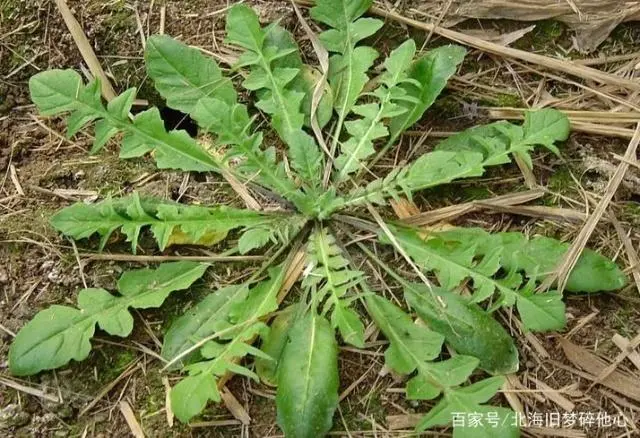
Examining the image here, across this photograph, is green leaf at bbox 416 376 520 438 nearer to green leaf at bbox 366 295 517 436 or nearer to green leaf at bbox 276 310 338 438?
green leaf at bbox 366 295 517 436

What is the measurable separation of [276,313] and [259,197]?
30 centimetres

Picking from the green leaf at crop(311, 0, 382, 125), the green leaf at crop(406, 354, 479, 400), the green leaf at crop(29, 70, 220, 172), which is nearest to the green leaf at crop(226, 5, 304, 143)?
the green leaf at crop(311, 0, 382, 125)

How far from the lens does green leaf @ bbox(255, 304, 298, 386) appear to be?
183 cm

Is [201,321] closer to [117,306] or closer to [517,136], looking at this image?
[117,306]

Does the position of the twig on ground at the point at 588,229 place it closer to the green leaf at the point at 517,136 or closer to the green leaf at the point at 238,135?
the green leaf at the point at 517,136

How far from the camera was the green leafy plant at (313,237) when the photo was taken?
1.78 metres

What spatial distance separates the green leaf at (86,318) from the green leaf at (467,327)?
0.51 metres

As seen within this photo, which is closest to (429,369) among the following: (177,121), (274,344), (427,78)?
(274,344)

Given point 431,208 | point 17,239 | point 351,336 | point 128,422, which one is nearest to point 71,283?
point 17,239

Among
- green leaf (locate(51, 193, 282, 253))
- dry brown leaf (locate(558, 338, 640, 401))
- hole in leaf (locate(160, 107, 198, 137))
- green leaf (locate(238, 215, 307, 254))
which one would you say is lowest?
dry brown leaf (locate(558, 338, 640, 401))

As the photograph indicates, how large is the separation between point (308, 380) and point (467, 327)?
14.7 inches

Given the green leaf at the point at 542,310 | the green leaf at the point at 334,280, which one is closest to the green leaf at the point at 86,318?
the green leaf at the point at 334,280

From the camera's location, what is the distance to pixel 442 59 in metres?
1.99

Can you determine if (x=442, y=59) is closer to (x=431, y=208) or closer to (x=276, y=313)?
(x=431, y=208)
